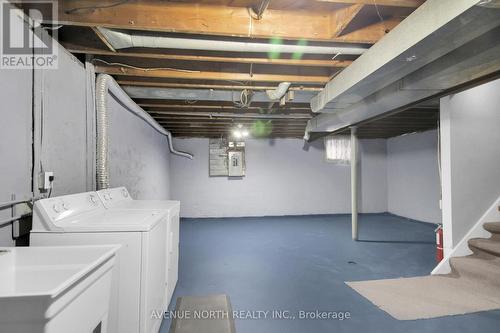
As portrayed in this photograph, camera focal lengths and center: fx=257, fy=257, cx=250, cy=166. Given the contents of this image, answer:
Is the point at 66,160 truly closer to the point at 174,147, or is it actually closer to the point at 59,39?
the point at 59,39

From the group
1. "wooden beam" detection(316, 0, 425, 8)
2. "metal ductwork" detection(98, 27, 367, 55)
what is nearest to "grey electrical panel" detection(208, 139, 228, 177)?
"metal ductwork" detection(98, 27, 367, 55)

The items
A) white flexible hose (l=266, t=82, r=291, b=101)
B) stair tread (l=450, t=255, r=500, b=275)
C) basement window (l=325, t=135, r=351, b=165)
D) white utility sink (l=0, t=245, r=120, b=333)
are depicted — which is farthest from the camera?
basement window (l=325, t=135, r=351, b=165)

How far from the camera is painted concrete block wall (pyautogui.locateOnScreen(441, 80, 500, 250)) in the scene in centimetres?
290

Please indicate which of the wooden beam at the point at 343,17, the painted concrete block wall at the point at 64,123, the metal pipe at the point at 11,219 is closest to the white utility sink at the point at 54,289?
the metal pipe at the point at 11,219

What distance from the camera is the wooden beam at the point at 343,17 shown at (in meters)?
1.63

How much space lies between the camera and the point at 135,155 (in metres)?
3.56

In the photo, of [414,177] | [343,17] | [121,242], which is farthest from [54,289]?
[414,177]

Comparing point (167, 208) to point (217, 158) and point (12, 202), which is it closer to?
point (12, 202)

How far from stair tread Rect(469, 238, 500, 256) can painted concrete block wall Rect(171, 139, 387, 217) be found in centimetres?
393

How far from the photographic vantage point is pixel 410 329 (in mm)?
1947

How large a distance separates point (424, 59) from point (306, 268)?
2.48 m

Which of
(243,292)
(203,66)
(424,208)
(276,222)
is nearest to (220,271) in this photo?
(243,292)

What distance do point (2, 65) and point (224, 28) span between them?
1.26 meters

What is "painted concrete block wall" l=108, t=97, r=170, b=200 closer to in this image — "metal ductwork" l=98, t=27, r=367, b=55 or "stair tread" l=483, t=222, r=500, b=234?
"metal ductwork" l=98, t=27, r=367, b=55
